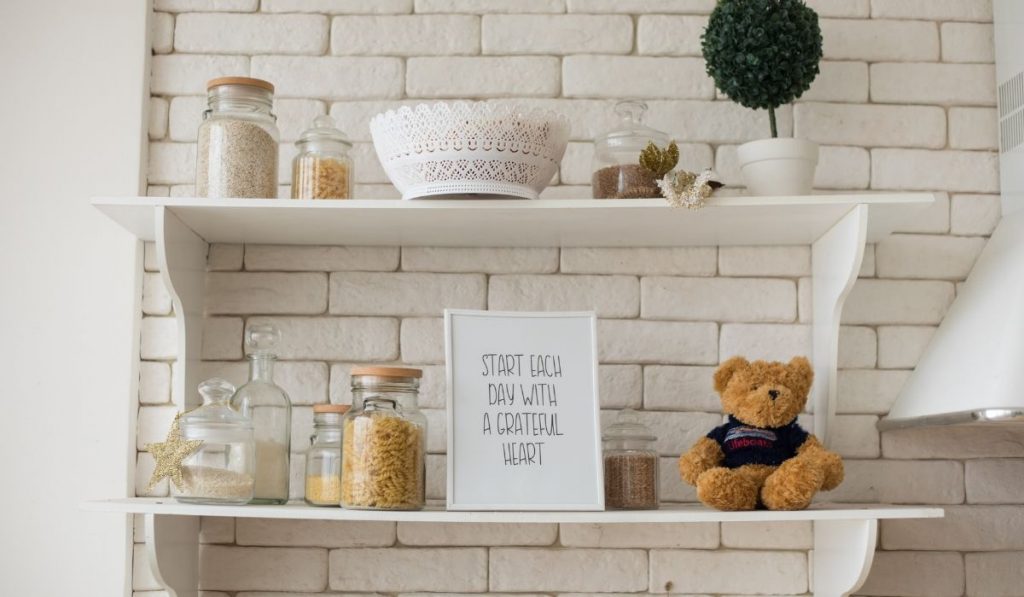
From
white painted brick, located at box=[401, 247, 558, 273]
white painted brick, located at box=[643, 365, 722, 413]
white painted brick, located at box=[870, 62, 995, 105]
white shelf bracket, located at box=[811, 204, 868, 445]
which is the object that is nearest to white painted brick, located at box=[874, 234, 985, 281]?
white shelf bracket, located at box=[811, 204, 868, 445]

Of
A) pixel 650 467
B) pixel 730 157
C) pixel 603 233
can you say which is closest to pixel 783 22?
pixel 730 157

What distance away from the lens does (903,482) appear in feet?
5.55

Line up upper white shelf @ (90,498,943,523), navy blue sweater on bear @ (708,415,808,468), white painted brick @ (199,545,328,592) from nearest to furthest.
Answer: upper white shelf @ (90,498,943,523) < navy blue sweater on bear @ (708,415,808,468) < white painted brick @ (199,545,328,592)

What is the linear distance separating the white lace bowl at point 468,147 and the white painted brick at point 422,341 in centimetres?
30

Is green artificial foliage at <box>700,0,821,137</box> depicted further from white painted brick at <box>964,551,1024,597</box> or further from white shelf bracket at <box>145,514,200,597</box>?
white shelf bracket at <box>145,514,200,597</box>

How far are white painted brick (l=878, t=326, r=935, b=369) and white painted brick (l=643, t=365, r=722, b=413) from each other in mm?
291

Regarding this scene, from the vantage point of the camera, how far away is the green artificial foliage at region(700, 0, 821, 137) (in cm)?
155

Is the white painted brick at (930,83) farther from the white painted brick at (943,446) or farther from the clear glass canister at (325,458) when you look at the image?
the clear glass canister at (325,458)

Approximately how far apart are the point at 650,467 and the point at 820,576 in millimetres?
359

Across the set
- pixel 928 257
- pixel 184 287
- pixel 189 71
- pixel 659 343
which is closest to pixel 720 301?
pixel 659 343

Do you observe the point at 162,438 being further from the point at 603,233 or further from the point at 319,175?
the point at 603,233

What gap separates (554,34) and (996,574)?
116cm

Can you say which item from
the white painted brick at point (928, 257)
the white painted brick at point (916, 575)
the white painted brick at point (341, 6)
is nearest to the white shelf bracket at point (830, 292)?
the white painted brick at point (928, 257)

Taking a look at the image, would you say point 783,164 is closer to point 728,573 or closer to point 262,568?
point 728,573
